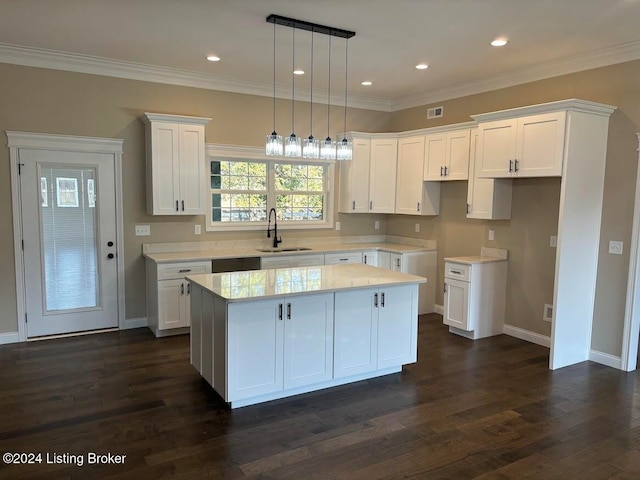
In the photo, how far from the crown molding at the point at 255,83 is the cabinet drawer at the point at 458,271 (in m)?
2.12

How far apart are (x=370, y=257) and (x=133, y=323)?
Result: 311 centimetres

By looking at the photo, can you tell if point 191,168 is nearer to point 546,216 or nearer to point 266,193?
point 266,193

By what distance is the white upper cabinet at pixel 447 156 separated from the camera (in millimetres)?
5469

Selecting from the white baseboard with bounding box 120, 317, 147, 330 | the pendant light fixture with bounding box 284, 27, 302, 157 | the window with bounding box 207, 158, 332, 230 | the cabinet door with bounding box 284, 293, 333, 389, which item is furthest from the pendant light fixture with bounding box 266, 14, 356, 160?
the white baseboard with bounding box 120, 317, 147, 330

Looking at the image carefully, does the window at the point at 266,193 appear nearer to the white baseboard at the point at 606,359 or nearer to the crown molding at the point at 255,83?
the crown molding at the point at 255,83

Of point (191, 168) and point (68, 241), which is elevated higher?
point (191, 168)

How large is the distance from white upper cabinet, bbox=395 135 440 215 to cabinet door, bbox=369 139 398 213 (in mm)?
83

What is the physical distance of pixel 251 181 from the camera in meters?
6.11

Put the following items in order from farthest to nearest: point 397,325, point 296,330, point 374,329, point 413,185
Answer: point 413,185, point 397,325, point 374,329, point 296,330

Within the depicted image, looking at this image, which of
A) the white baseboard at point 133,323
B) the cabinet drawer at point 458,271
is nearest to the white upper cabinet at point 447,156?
the cabinet drawer at point 458,271

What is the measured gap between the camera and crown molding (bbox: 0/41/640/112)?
4.41 meters

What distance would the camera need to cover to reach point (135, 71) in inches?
202

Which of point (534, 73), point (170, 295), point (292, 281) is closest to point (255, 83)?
point (170, 295)

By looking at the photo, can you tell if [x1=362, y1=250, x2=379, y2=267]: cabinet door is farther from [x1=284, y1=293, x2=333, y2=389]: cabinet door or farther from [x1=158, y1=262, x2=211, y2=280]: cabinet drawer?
[x1=284, y1=293, x2=333, y2=389]: cabinet door
